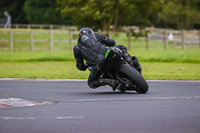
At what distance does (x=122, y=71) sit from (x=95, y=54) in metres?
0.77

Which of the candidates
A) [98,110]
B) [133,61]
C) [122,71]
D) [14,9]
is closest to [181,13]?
[14,9]

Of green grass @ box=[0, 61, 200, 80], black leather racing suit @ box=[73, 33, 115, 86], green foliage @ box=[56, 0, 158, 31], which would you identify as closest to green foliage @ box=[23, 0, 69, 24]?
green foliage @ box=[56, 0, 158, 31]

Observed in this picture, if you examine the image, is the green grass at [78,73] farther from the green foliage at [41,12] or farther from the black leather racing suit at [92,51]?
the green foliage at [41,12]

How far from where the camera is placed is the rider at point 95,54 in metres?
14.2

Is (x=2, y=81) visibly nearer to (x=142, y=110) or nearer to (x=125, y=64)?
(x=125, y=64)

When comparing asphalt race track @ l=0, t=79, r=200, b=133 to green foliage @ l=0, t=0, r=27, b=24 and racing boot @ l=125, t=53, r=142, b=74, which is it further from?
green foliage @ l=0, t=0, r=27, b=24

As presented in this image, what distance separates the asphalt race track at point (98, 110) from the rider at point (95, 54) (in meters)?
0.34

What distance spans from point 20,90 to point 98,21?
113 feet

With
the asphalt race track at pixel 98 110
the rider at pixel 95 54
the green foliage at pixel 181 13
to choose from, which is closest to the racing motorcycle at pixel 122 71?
the rider at pixel 95 54

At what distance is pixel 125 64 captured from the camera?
46.2 ft

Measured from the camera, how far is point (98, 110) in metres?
11.2

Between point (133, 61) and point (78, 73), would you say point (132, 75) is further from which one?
point (78, 73)

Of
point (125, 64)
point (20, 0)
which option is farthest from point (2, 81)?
point (20, 0)

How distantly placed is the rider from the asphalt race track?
13.5 inches
